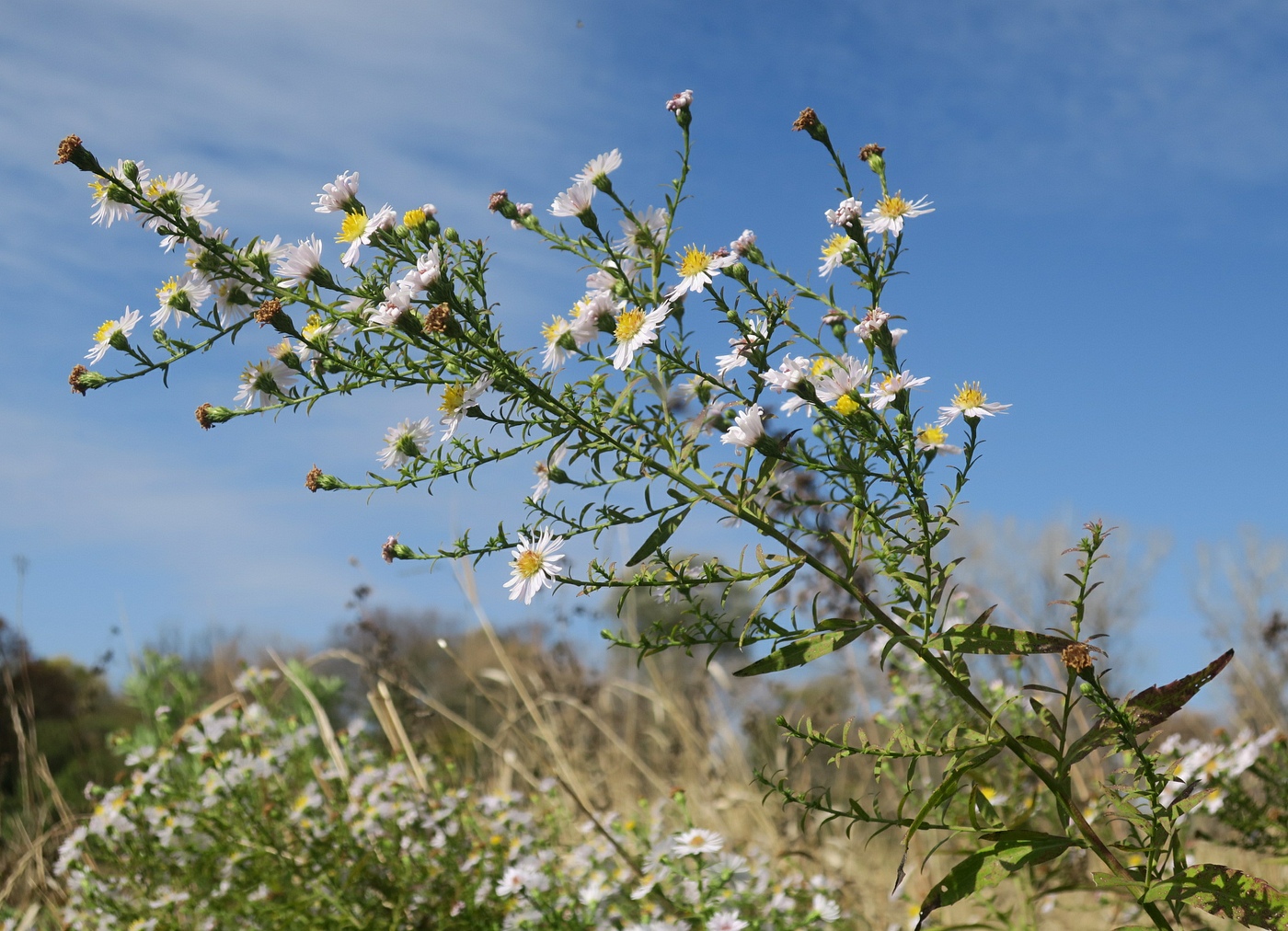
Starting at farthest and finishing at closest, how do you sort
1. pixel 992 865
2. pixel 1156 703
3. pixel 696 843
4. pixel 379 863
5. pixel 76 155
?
1. pixel 379 863
2. pixel 696 843
3. pixel 76 155
4. pixel 1156 703
5. pixel 992 865

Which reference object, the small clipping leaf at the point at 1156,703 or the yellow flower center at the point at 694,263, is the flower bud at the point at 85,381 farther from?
the small clipping leaf at the point at 1156,703

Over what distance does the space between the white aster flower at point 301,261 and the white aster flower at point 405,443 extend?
0.30 m

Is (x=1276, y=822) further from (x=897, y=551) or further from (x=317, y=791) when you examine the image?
(x=317, y=791)

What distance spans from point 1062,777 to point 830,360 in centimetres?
76

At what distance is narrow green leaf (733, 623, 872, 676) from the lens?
1.60m

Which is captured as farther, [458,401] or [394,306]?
[458,401]

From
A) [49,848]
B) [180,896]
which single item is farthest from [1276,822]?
[49,848]

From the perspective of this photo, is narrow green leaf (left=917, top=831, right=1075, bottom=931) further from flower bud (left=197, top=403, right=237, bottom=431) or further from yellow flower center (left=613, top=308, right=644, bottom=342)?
flower bud (left=197, top=403, right=237, bottom=431)

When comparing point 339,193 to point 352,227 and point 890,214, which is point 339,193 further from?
point 890,214

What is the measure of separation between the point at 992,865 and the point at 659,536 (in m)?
0.70

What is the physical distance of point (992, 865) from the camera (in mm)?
1580

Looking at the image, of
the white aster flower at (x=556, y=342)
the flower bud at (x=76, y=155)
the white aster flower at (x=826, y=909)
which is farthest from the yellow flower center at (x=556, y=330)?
the white aster flower at (x=826, y=909)

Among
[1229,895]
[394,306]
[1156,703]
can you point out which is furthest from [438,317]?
[1229,895]

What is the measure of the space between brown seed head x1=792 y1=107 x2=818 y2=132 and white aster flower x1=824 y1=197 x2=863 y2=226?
0.17 meters
